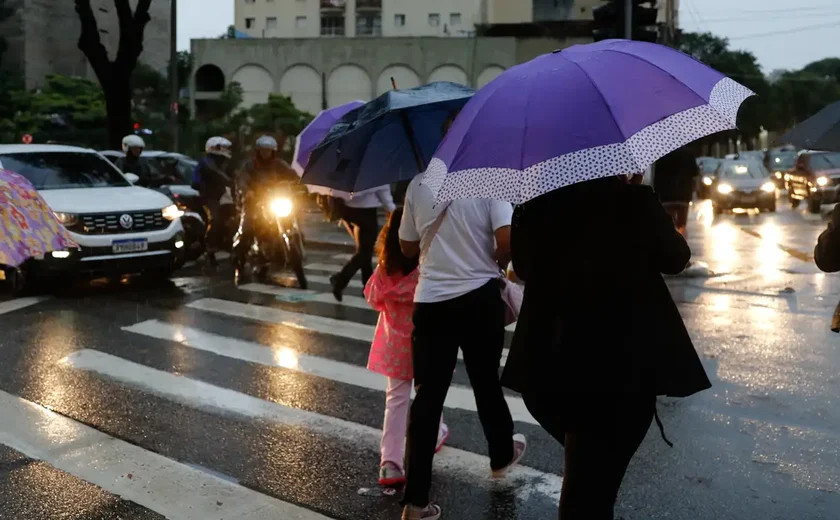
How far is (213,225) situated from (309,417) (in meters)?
8.42

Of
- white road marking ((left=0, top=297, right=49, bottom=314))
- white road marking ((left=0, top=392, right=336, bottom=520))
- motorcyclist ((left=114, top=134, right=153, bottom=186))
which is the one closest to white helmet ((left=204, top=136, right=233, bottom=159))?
motorcyclist ((left=114, top=134, right=153, bottom=186))

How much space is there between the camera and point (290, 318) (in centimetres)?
988

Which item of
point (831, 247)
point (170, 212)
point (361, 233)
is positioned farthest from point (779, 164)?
point (831, 247)

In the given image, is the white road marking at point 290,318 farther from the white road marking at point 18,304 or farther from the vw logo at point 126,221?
the white road marking at point 18,304

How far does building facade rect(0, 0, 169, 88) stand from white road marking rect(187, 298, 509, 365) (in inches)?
Answer: 1404

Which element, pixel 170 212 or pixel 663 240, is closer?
pixel 663 240

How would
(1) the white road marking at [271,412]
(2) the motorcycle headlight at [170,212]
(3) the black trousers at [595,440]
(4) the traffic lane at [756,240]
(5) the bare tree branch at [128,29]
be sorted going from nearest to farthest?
1. (3) the black trousers at [595,440]
2. (1) the white road marking at [271,412]
3. (2) the motorcycle headlight at [170,212]
4. (4) the traffic lane at [756,240]
5. (5) the bare tree branch at [128,29]

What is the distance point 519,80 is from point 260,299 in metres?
8.19

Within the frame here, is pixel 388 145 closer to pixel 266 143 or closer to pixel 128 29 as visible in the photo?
pixel 266 143

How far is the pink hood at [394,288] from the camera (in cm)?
486

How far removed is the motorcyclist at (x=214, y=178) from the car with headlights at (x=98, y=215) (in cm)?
129

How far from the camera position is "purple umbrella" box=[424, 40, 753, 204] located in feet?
9.80

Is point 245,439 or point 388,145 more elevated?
point 388,145

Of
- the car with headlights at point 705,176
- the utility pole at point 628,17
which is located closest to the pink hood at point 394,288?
the utility pole at point 628,17
